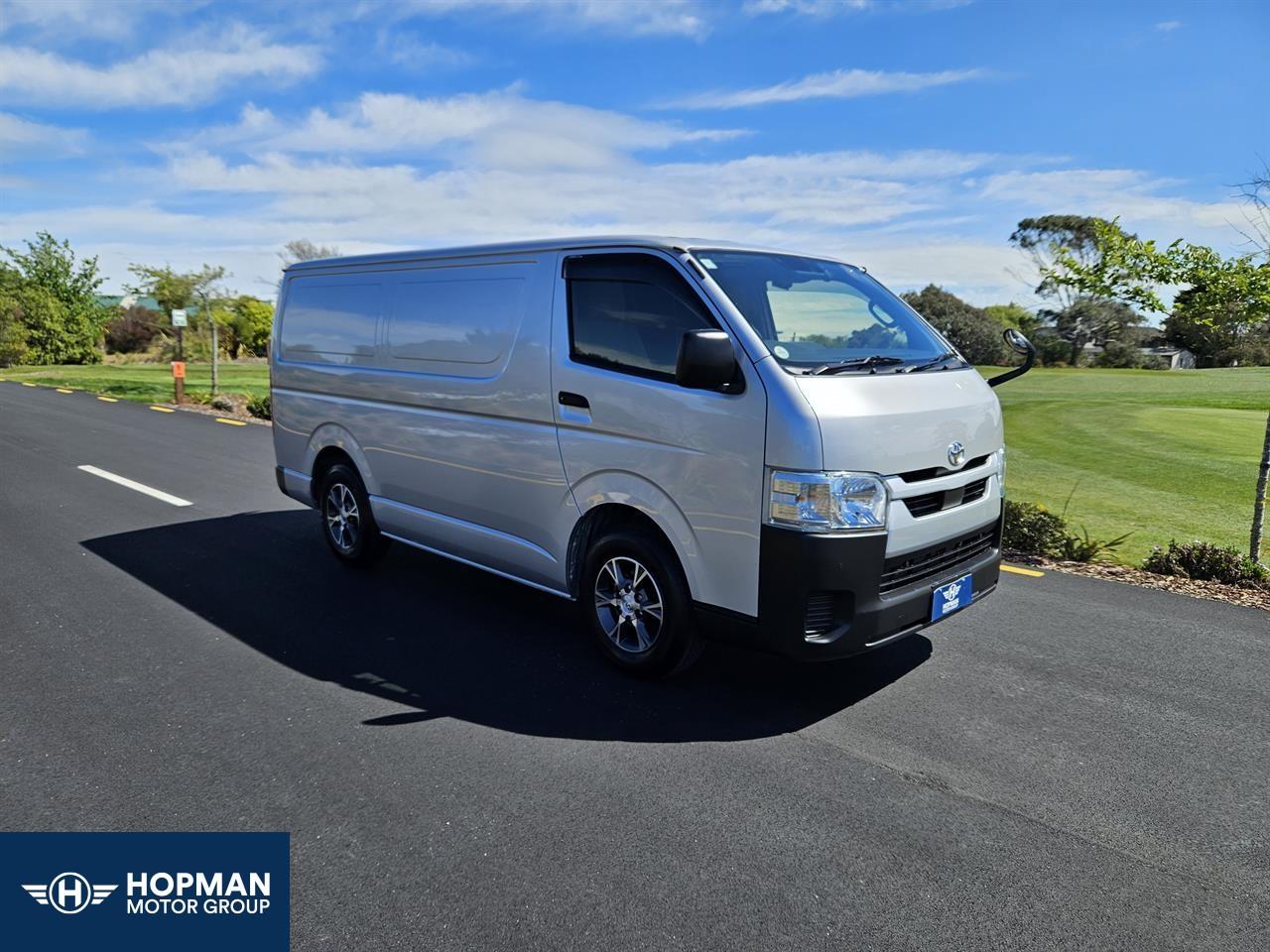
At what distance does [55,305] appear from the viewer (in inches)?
1832

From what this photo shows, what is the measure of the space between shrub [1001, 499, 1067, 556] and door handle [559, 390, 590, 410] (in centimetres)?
427

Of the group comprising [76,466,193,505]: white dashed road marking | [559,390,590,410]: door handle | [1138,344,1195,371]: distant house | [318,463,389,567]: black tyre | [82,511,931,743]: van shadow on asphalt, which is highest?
[1138,344,1195,371]: distant house

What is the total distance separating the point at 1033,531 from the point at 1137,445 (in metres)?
10.5

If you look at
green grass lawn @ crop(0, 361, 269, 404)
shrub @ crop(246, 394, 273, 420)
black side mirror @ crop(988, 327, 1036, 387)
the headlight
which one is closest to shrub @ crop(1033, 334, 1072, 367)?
shrub @ crop(246, 394, 273, 420)

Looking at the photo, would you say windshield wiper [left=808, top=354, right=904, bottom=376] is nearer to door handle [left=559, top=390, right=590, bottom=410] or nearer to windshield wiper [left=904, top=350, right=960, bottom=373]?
windshield wiper [left=904, top=350, right=960, bottom=373]

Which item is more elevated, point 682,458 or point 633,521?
point 682,458

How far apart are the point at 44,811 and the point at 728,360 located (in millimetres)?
3150

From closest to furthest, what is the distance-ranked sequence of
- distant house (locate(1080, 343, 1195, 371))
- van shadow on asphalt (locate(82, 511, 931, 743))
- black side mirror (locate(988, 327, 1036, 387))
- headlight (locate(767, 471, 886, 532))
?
1. headlight (locate(767, 471, 886, 532))
2. van shadow on asphalt (locate(82, 511, 931, 743))
3. black side mirror (locate(988, 327, 1036, 387))
4. distant house (locate(1080, 343, 1195, 371))

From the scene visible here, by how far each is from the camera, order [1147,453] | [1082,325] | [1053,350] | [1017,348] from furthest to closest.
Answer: [1053,350] < [1082,325] < [1147,453] < [1017,348]

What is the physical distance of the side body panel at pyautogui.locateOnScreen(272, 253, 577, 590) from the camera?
4.59 meters

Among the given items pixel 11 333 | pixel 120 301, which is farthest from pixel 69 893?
pixel 120 301

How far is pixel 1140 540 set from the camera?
332 inches

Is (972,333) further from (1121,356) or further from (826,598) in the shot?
(1121,356)

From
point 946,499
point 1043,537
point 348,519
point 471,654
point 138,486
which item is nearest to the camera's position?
point 946,499
